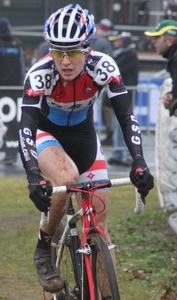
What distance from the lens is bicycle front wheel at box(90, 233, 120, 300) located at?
4504 mm

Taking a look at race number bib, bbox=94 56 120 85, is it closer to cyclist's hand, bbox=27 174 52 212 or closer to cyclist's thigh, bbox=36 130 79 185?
cyclist's thigh, bbox=36 130 79 185

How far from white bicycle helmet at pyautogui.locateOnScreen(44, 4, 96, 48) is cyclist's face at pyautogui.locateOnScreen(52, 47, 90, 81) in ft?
0.19

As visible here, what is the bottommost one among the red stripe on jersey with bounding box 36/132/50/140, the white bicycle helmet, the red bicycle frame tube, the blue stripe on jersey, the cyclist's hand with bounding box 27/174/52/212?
the red bicycle frame tube

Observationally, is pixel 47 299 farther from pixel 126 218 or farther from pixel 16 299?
pixel 126 218

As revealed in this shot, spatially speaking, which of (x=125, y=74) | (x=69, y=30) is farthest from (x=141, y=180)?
(x=125, y=74)

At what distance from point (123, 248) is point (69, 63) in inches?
140

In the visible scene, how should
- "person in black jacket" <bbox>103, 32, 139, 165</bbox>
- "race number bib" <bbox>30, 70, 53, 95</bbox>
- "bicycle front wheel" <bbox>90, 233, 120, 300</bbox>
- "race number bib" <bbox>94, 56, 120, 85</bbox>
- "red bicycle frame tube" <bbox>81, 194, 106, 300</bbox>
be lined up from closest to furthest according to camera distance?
"bicycle front wheel" <bbox>90, 233, 120, 300</bbox> → "red bicycle frame tube" <bbox>81, 194, 106, 300</bbox> → "race number bib" <bbox>30, 70, 53, 95</bbox> → "race number bib" <bbox>94, 56, 120, 85</bbox> → "person in black jacket" <bbox>103, 32, 139, 165</bbox>

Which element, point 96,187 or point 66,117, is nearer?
point 96,187

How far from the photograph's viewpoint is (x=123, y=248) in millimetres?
8188

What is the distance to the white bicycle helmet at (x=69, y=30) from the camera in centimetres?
502

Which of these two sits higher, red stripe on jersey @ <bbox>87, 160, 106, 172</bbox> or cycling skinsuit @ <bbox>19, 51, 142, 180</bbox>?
cycling skinsuit @ <bbox>19, 51, 142, 180</bbox>

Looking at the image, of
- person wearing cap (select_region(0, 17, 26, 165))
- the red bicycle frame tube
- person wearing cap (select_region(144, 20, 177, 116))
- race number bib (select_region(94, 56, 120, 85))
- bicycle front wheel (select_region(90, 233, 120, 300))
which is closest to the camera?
bicycle front wheel (select_region(90, 233, 120, 300))

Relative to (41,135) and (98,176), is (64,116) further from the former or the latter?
(98,176)

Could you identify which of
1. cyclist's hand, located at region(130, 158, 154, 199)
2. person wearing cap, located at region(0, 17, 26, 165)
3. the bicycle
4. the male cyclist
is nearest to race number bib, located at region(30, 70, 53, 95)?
the male cyclist
